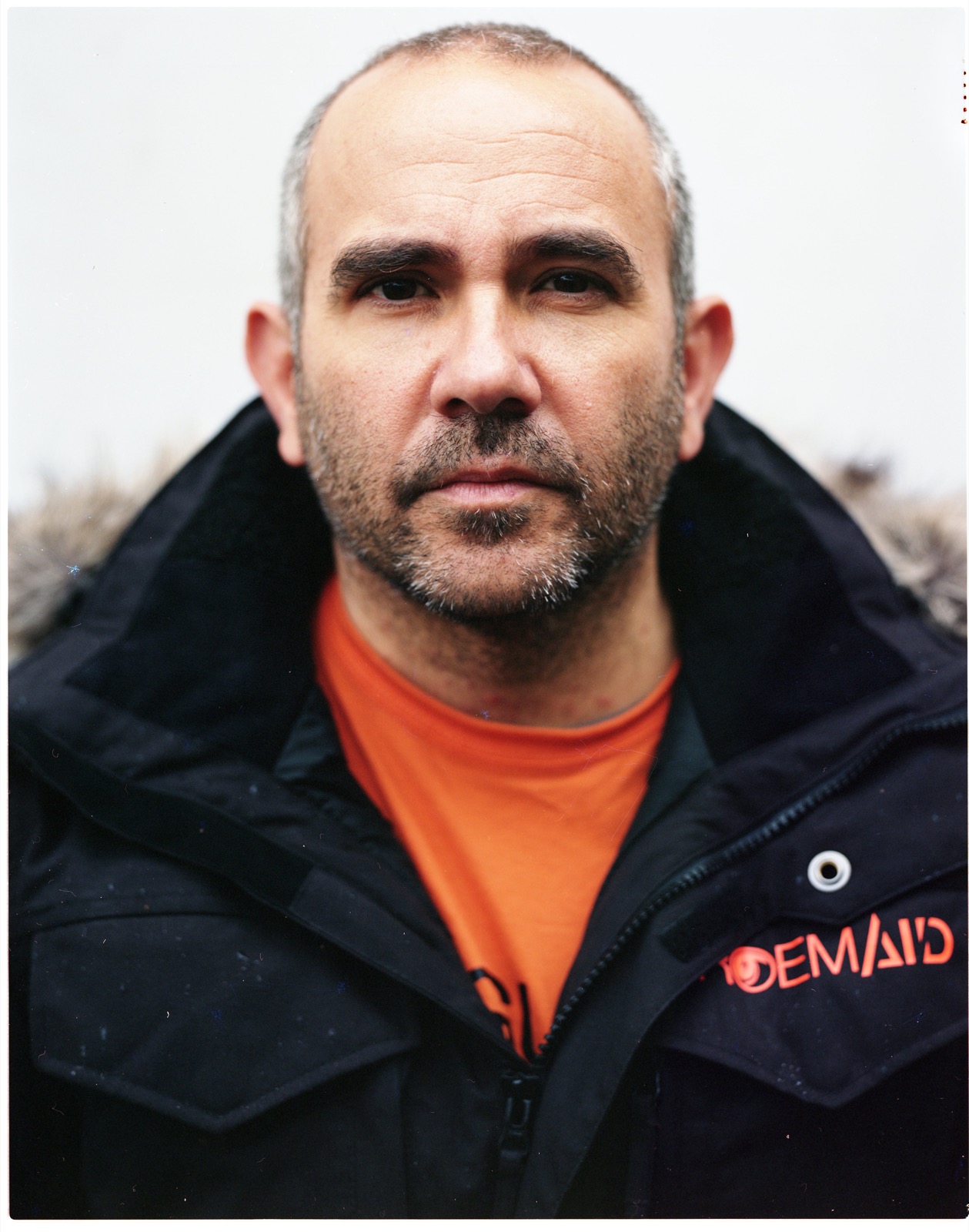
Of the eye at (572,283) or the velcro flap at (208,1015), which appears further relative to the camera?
the eye at (572,283)

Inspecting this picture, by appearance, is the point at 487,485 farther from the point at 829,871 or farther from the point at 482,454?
the point at 829,871

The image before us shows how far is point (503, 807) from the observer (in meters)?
1.52

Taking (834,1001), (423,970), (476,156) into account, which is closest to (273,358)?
(476,156)

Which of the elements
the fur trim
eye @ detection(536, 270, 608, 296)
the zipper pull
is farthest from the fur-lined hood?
the zipper pull

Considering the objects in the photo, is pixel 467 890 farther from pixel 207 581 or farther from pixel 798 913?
pixel 207 581

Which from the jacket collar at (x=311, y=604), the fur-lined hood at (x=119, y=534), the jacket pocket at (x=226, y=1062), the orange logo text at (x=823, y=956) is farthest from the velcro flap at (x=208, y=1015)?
the fur-lined hood at (x=119, y=534)

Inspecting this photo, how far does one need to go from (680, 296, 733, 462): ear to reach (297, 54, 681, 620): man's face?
186 millimetres

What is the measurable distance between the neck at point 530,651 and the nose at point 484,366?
13.6 inches

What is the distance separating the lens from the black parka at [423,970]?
129 centimetres

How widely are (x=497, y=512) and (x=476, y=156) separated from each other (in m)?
0.53

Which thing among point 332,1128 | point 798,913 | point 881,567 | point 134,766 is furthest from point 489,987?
point 881,567

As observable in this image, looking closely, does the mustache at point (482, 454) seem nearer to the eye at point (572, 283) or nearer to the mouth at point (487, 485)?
the mouth at point (487, 485)

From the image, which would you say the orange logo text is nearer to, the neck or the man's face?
the neck

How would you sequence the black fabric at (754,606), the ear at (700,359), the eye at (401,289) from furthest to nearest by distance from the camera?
the ear at (700,359) < the black fabric at (754,606) < the eye at (401,289)
